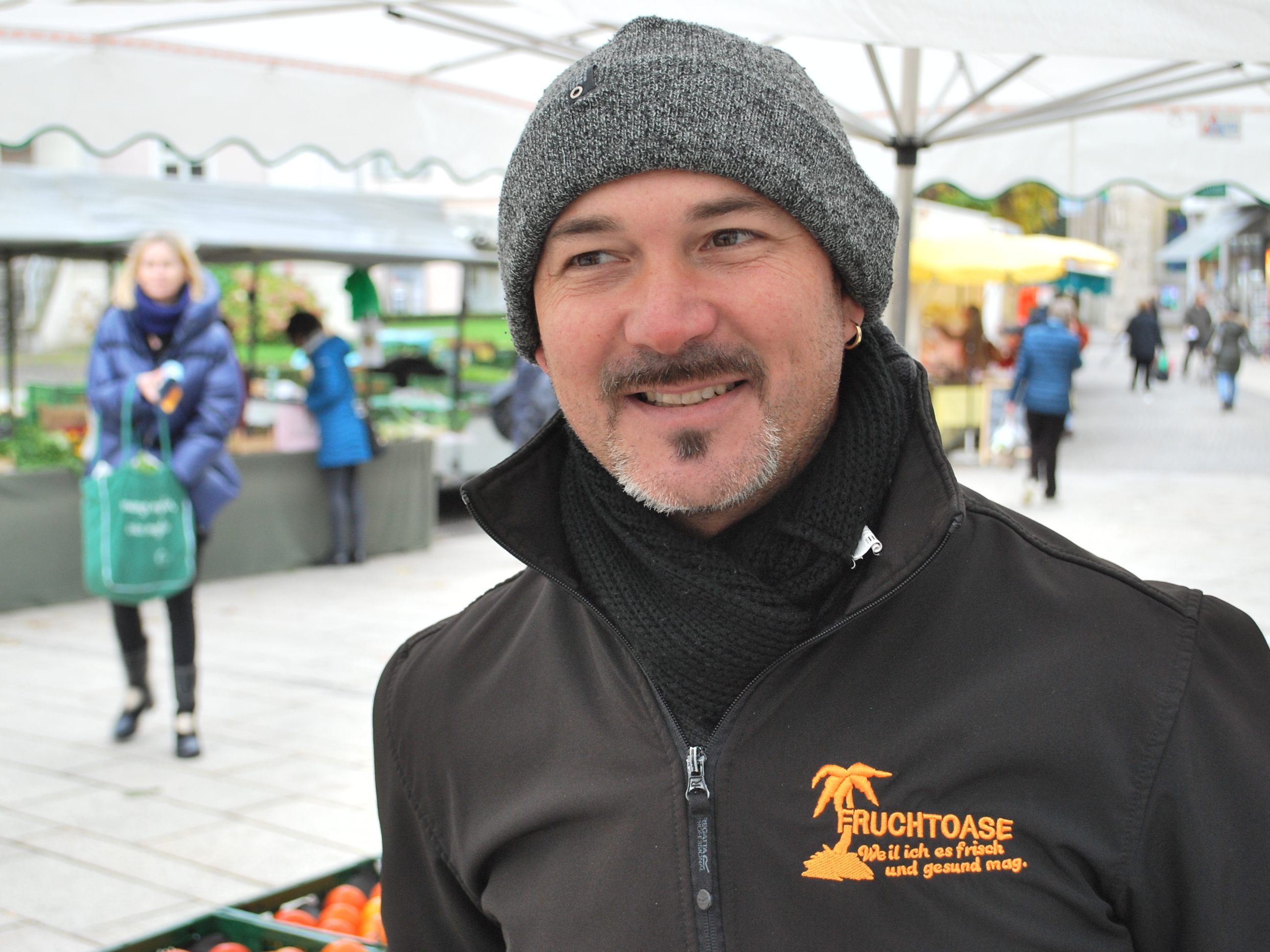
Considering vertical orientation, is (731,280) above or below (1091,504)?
above

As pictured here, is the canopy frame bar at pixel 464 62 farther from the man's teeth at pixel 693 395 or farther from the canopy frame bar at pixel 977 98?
the man's teeth at pixel 693 395

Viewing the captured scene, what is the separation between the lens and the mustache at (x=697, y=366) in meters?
1.49

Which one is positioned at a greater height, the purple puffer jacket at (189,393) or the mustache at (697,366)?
the mustache at (697,366)

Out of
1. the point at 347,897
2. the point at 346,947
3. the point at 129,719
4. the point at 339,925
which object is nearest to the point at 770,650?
the point at 346,947

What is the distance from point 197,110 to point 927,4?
13.8 ft

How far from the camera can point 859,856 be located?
1383mm

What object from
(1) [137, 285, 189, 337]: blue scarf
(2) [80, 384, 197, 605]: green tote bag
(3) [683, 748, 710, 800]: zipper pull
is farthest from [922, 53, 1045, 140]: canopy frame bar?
(3) [683, 748, 710, 800]: zipper pull

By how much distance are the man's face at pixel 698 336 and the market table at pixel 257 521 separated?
739 cm

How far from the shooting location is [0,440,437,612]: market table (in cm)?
809

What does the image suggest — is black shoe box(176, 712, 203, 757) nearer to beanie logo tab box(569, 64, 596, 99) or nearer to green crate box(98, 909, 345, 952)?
green crate box(98, 909, 345, 952)

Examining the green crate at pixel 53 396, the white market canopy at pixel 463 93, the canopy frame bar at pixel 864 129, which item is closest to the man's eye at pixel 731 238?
the white market canopy at pixel 463 93

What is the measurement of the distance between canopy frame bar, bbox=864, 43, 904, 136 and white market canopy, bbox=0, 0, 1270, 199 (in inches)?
0.4

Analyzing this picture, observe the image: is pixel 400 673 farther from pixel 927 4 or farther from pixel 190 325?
pixel 190 325

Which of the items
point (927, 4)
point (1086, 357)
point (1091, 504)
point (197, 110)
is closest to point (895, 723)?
point (927, 4)
